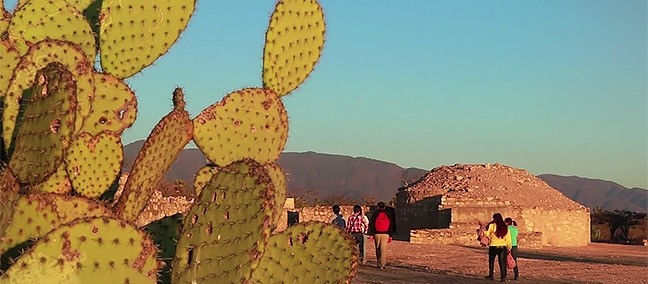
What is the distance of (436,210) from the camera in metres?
29.0

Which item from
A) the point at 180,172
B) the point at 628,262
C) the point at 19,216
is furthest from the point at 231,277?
the point at 180,172

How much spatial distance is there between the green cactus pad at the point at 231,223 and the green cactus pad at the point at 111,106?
2.69 ft

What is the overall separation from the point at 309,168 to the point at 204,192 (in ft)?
357

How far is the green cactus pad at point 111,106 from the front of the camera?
10.6 feet

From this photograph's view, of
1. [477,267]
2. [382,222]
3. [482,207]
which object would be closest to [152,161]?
[382,222]

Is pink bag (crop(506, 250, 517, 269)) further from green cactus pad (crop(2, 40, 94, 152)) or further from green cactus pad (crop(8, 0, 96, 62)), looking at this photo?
green cactus pad (crop(2, 40, 94, 152))

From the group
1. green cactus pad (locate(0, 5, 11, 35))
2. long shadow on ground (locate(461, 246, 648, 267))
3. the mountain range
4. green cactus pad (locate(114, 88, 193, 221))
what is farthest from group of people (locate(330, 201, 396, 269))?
the mountain range

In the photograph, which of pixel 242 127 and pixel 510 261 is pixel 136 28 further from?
pixel 510 261

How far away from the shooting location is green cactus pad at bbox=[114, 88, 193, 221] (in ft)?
10.2

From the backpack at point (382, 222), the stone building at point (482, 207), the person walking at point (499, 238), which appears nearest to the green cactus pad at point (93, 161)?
the person walking at point (499, 238)

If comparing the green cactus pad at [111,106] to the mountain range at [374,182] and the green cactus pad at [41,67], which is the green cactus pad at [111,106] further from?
the mountain range at [374,182]

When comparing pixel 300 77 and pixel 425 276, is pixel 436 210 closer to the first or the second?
pixel 425 276

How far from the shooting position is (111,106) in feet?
10.7

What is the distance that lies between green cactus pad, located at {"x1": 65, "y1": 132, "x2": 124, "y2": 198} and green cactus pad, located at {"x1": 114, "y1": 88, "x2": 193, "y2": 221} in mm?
119
